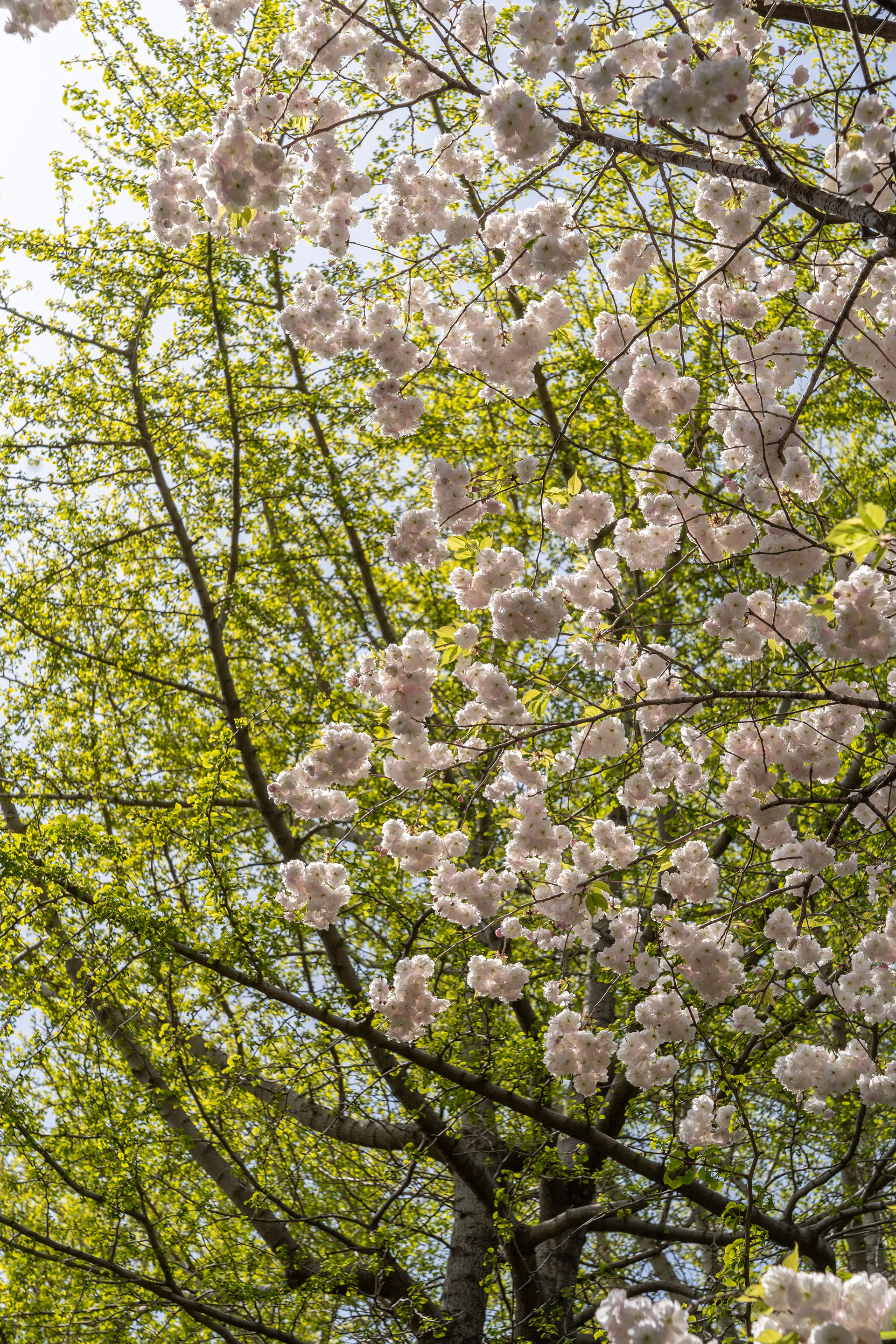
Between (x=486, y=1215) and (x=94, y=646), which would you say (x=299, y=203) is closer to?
(x=94, y=646)

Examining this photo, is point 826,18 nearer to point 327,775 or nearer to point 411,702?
point 411,702

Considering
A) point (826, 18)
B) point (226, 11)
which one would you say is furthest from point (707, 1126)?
point (226, 11)

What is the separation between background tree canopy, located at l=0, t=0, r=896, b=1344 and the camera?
3840 millimetres

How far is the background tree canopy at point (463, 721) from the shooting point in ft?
12.6

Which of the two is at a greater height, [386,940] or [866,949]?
[386,940]

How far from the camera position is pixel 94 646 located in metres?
8.84

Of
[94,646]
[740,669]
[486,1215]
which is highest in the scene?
[94,646]

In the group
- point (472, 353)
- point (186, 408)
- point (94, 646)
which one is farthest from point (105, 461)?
point (472, 353)

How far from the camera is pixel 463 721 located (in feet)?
15.4

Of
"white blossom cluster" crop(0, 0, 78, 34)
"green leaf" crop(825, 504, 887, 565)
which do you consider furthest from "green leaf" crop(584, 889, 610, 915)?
"white blossom cluster" crop(0, 0, 78, 34)

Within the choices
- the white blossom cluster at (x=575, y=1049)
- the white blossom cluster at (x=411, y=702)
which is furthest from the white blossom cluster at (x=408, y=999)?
the white blossom cluster at (x=411, y=702)

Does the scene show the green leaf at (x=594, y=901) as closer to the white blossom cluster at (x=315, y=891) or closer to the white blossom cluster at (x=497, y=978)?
the white blossom cluster at (x=497, y=978)

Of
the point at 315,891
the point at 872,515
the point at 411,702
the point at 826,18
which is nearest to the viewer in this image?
the point at 872,515

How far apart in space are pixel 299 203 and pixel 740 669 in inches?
238
